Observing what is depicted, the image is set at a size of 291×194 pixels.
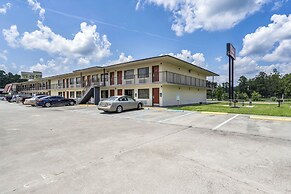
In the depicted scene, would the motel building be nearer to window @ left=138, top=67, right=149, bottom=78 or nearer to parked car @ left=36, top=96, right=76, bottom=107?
window @ left=138, top=67, right=149, bottom=78

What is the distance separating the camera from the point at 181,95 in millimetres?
25469

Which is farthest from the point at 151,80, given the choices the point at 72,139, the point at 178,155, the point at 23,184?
the point at 23,184

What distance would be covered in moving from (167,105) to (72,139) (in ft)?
53.8

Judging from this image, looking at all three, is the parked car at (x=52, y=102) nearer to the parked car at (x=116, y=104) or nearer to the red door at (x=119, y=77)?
the red door at (x=119, y=77)

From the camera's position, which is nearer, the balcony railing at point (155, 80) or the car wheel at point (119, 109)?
the car wheel at point (119, 109)

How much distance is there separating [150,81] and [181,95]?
19.7ft

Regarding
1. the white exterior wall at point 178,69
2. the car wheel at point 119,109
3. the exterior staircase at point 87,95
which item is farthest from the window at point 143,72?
the exterior staircase at point 87,95

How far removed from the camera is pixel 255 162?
430cm

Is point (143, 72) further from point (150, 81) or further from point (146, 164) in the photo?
point (146, 164)

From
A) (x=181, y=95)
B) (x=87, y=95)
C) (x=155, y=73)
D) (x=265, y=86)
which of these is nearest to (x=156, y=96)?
(x=155, y=73)

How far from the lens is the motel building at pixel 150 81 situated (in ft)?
70.5

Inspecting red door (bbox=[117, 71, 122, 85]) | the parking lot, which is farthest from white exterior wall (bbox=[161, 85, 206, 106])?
the parking lot

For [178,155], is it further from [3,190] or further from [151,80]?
[151,80]

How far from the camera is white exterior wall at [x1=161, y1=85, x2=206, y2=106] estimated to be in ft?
72.2
